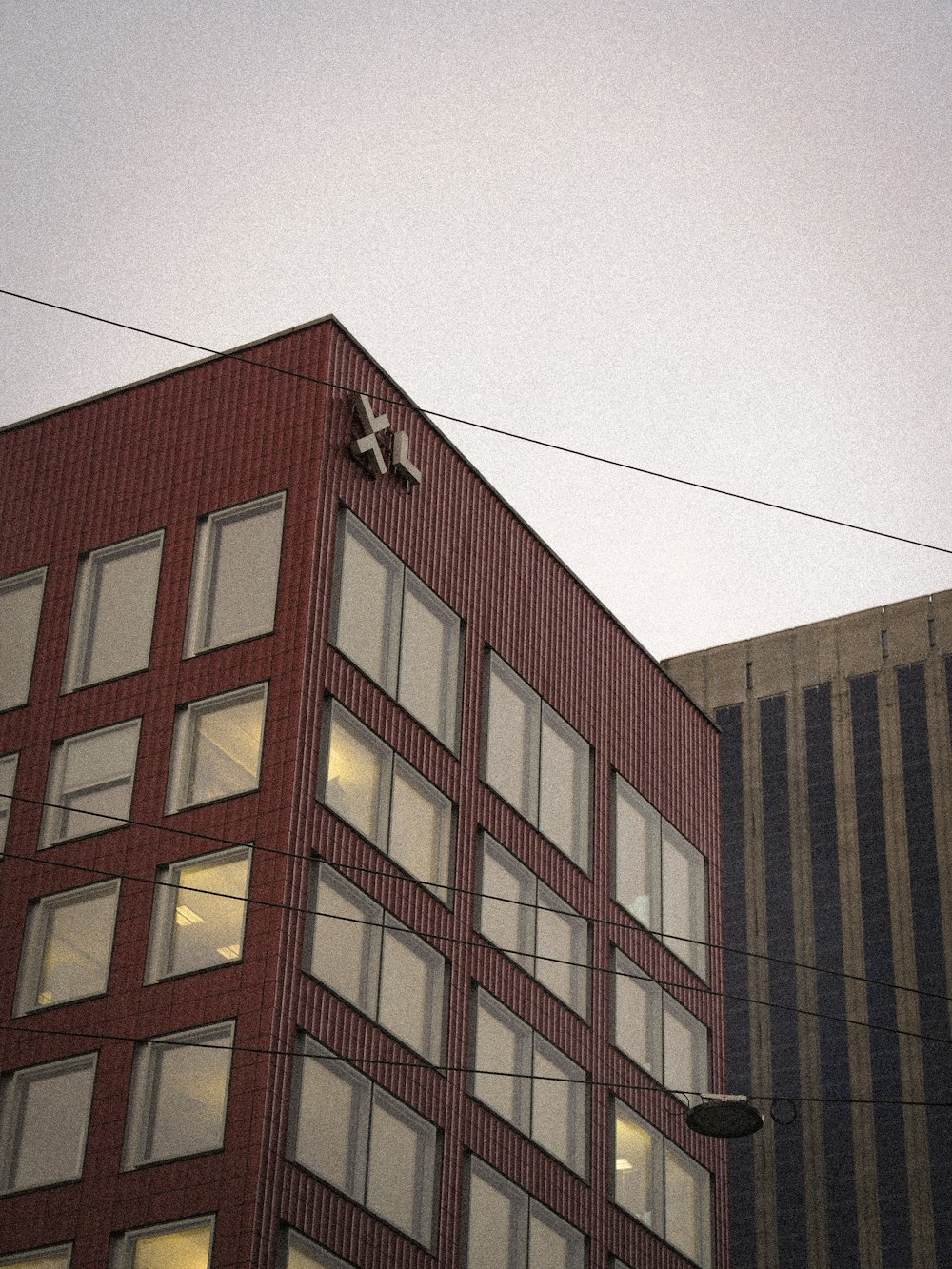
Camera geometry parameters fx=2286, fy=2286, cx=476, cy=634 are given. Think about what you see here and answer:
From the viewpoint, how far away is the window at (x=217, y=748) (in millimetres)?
41656

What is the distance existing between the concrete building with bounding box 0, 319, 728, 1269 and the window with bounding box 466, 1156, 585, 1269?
0.26 feet

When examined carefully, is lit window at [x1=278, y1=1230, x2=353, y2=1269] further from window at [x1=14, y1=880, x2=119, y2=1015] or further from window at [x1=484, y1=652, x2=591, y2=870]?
window at [x1=484, y1=652, x2=591, y2=870]

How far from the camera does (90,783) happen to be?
42969mm

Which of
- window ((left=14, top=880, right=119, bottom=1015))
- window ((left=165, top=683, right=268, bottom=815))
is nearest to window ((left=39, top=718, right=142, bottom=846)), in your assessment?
window ((left=165, top=683, right=268, bottom=815))

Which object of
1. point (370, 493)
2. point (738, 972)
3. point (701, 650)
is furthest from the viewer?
point (701, 650)

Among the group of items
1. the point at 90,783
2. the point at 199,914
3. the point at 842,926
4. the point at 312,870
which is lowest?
the point at 199,914

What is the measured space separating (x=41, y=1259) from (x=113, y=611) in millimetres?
12877

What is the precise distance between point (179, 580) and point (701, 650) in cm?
9963

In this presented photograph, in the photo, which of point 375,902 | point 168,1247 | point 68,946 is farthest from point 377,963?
point 168,1247

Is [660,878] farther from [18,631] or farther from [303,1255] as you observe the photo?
[303,1255]

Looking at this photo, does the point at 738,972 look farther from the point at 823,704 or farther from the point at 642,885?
the point at 642,885

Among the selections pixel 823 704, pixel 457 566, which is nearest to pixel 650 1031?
pixel 457 566

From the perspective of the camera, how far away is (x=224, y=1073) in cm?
3838

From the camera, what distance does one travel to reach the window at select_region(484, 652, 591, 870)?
48.4 metres
